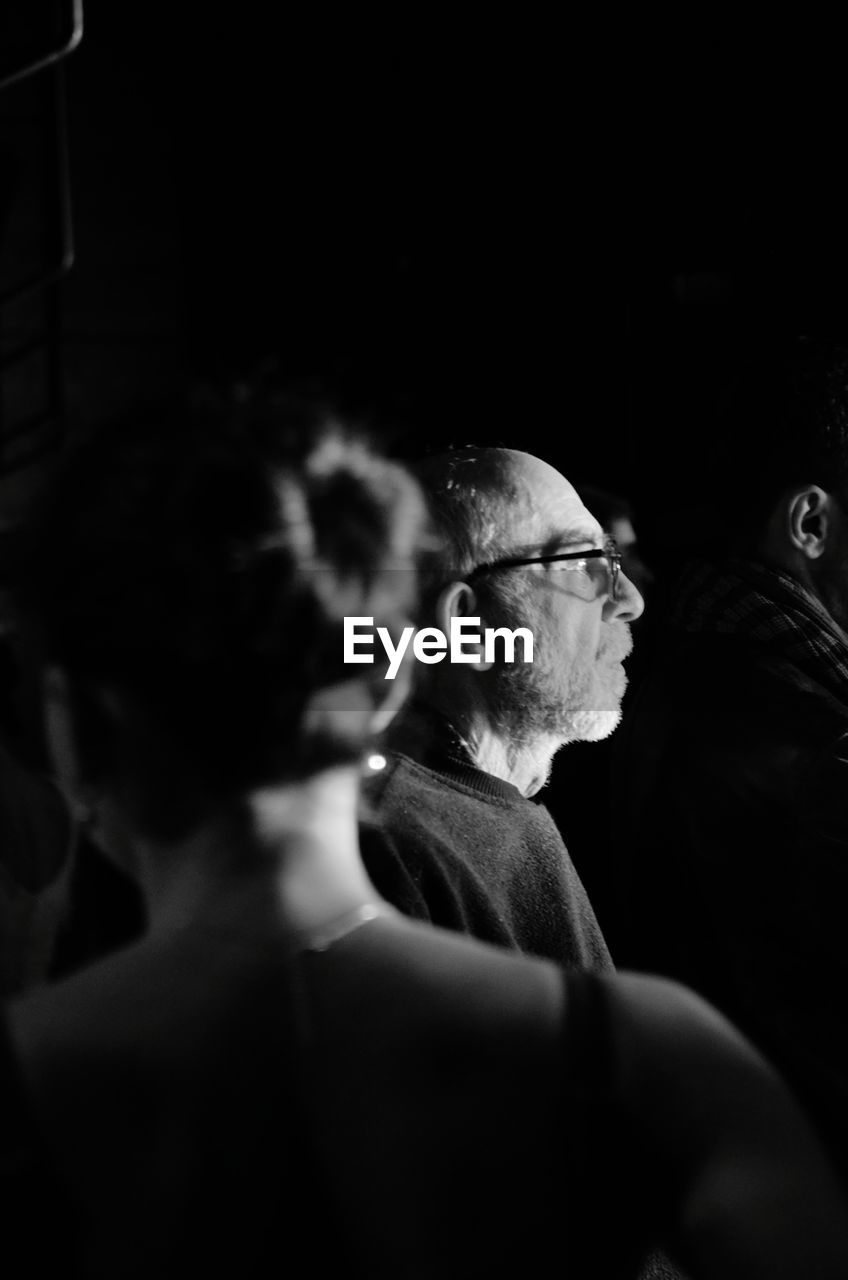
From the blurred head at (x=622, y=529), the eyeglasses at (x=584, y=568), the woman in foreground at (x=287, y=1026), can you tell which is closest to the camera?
the woman in foreground at (x=287, y=1026)

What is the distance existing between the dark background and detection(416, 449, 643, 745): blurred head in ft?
2.90

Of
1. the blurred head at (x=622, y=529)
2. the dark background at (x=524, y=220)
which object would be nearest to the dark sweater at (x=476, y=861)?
the blurred head at (x=622, y=529)

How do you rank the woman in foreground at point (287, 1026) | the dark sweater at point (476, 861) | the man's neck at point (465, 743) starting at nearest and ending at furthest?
1. the woman in foreground at point (287, 1026)
2. the dark sweater at point (476, 861)
3. the man's neck at point (465, 743)

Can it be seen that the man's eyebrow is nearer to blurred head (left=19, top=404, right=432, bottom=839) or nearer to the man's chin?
the man's chin

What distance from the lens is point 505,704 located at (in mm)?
1681

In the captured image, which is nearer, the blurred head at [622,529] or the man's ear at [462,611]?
the man's ear at [462,611]

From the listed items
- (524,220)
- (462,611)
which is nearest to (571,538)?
(462,611)

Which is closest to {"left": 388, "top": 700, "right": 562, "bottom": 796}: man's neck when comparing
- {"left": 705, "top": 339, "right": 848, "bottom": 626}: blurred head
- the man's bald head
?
the man's bald head

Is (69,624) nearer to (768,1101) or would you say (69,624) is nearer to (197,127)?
(768,1101)

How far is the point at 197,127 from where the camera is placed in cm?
452

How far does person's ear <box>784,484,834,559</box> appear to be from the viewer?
6.43 ft

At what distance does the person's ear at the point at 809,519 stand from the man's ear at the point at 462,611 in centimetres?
53

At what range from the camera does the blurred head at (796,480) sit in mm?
1964

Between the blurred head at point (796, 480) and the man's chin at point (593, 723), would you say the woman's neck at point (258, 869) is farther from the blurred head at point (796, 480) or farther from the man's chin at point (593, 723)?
the blurred head at point (796, 480)
